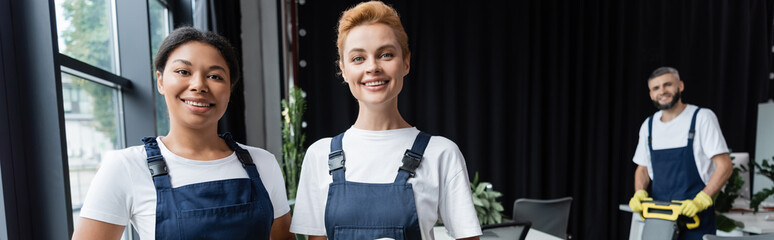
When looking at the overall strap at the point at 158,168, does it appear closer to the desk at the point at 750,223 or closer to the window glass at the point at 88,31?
the window glass at the point at 88,31

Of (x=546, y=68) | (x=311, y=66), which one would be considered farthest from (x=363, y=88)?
(x=546, y=68)

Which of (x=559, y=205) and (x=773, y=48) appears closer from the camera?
(x=559, y=205)

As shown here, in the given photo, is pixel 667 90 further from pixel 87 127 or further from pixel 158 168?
pixel 87 127

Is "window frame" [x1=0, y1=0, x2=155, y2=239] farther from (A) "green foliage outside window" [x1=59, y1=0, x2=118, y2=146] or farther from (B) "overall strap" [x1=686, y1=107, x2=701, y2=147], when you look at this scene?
(B) "overall strap" [x1=686, y1=107, x2=701, y2=147]

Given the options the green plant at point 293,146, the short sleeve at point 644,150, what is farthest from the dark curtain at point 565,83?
the short sleeve at point 644,150

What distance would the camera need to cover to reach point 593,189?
16.1 feet

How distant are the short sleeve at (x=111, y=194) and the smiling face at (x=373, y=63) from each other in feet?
1.95

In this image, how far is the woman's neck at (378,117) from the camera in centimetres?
112

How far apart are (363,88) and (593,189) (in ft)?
15.5

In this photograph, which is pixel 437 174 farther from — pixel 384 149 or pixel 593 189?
pixel 593 189

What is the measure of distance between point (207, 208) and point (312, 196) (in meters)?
0.27

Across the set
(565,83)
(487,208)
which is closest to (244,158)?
(487,208)

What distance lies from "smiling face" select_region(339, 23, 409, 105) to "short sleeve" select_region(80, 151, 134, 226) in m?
0.59

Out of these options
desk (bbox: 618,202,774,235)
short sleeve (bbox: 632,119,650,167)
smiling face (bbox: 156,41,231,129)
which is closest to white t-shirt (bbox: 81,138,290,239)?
smiling face (bbox: 156,41,231,129)
